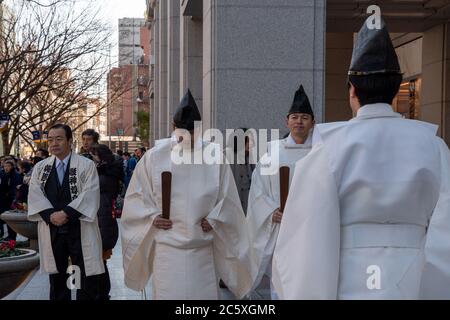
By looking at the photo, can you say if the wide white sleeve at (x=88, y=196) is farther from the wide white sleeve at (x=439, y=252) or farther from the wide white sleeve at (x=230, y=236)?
the wide white sleeve at (x=439, y=252)

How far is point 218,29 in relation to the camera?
9.42 meters

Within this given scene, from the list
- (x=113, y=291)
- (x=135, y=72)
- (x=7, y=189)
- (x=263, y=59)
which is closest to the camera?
(x=113, y=291)

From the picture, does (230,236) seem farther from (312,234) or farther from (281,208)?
(312,234)

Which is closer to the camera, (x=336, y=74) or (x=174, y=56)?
(x=174, y=56)

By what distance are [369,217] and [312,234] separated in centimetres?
27

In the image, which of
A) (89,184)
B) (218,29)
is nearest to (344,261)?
(89,184)

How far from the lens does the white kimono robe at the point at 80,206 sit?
6.61 metres

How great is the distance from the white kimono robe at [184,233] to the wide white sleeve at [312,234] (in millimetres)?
2496

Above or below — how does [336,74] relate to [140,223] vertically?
above

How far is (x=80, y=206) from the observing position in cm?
659

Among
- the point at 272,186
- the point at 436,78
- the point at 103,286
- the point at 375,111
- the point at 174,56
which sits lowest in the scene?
the point at 103,286

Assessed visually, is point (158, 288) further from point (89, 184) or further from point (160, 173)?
point (89, 184)

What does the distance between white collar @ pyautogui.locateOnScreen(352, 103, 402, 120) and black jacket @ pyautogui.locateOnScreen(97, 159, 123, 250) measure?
4.64m

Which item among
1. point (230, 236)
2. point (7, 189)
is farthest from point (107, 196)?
point (7, 189)
